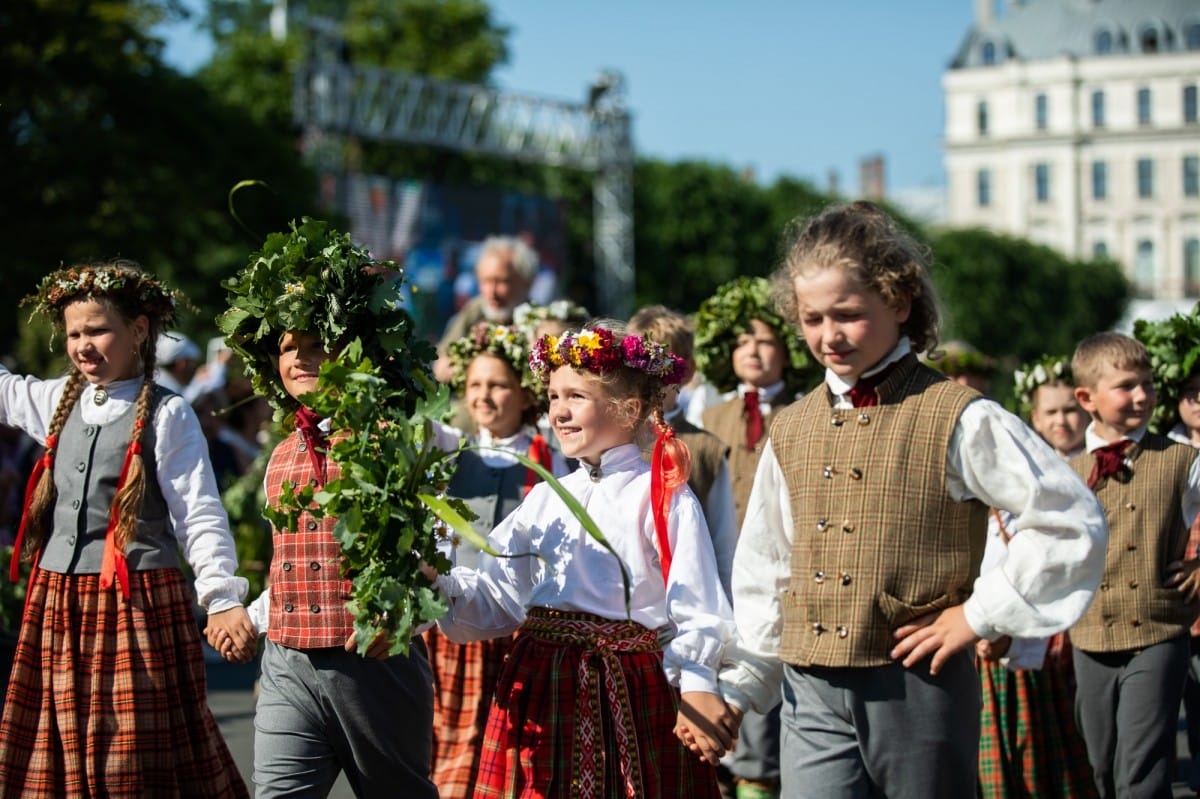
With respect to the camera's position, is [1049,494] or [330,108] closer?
[1049,494]

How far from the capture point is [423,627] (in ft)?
14.2

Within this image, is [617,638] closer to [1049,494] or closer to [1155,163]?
[1049,494]

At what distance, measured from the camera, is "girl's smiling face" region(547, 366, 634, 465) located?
461cm

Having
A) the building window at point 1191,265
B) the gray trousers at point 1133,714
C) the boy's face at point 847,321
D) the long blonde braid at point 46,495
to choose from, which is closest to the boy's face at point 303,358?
the long blonde braid at point 46,495

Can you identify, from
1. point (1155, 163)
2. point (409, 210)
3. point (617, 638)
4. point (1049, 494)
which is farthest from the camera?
point (1155, 163)

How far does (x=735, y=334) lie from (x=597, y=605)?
350 cm

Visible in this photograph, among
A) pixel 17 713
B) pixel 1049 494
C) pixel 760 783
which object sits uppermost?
pixel 1049 494

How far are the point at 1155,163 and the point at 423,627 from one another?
96066 mm

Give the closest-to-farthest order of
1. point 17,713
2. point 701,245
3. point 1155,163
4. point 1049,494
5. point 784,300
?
point 1049,494 → point 784,300 → point 17,713 → point 701,245 → point 1155,163

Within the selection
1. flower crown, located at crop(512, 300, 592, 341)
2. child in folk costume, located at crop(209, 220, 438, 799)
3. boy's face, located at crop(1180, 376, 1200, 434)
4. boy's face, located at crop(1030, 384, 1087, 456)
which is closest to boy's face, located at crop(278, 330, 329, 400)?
child in folk costume, located at crop(209, 220, 438, 799)

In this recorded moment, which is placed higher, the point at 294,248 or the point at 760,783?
the point at 294,248

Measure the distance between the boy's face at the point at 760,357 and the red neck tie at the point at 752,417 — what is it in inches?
3.4

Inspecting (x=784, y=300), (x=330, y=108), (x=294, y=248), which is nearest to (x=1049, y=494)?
(x=784, y=300)

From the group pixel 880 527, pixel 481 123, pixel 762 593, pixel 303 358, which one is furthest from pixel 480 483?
pixel 481 123
